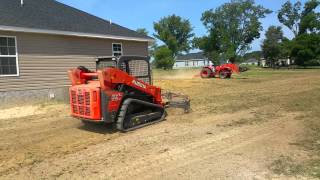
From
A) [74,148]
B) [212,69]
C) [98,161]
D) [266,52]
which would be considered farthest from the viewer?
[266,52]

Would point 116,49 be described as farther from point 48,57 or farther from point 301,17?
point 301,17

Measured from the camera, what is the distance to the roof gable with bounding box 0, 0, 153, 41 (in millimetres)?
15766

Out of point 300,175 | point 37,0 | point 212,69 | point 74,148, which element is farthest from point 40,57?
point 212,69

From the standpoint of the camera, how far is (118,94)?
9.23m

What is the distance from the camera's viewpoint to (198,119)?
428 inches

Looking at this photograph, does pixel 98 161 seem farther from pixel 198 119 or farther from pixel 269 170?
pixel 198 119

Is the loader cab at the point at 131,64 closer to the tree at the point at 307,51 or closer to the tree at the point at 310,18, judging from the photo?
the tree at the point at 307,51

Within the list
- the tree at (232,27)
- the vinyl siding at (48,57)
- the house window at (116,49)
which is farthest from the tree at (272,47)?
the vinyl siding at (48,57)

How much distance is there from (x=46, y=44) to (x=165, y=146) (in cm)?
1046

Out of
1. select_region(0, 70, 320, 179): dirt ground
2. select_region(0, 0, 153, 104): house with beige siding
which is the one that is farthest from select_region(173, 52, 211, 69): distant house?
select_region(0, 70, 320, 179): dirt ground

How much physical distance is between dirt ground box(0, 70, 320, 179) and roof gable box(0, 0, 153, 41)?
502 cm

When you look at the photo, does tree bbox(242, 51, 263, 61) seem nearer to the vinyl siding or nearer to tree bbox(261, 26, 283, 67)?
tree bbox(261, 26, 283, 67)

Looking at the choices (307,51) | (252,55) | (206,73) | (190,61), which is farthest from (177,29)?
(206,73)

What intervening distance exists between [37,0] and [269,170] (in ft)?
53.9
